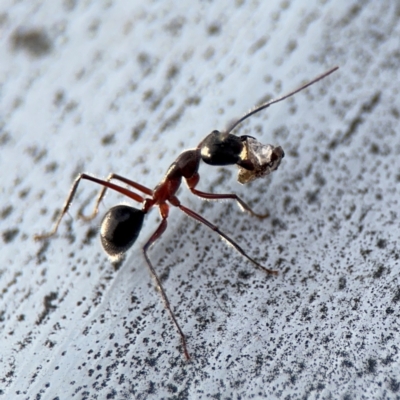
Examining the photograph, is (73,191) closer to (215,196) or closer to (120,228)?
(120,228)

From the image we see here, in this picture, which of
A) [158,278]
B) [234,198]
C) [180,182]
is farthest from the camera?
[180,182]

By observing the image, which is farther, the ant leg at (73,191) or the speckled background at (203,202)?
the ant leg at (73,191)

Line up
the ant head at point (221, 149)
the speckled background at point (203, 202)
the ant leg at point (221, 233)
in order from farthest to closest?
1. the ant head at point (221, 149)
2. the ant leg at point (221, 233)
3. the speckled background at point (203, 202)

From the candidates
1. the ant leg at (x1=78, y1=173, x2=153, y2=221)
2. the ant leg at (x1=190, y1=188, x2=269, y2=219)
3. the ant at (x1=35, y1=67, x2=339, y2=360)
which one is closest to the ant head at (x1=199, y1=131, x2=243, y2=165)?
the ant at (x1=35, y1=67, x2=339, y2=360)

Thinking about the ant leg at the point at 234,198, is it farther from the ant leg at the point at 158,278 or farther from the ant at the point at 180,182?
the ant leg at the point at 158,278

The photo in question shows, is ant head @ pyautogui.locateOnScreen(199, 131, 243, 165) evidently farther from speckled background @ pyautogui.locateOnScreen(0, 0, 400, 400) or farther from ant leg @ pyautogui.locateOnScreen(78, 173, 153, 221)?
ant leg @ pyautogui.locateOnScreen(78, 173, 153, 221)

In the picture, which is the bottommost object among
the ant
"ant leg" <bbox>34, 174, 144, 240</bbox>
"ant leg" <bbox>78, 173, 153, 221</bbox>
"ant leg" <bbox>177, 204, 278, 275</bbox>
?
"ant leg" <bbox>177, 204, 278, 275</bbox>

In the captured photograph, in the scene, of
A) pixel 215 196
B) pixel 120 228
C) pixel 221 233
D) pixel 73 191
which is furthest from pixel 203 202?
pixel 73 191

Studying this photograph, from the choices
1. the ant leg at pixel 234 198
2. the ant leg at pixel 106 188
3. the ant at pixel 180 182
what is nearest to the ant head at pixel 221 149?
the ant at pixel 180 182
